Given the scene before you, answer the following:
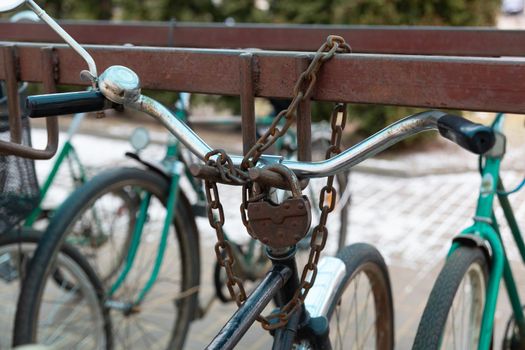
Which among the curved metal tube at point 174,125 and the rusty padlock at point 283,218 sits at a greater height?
the curved metal tube at point 174,125

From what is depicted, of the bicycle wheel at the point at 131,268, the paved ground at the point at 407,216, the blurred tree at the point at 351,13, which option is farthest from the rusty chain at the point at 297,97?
the blurred tree at the point at 351,13

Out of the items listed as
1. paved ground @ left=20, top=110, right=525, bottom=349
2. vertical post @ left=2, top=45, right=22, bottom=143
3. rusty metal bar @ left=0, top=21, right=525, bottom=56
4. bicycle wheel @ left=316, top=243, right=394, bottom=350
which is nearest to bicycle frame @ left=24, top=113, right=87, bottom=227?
rusty metal bar @ left=0, top=21, right=525, bottom=56

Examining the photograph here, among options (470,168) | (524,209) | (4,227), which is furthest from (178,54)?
(470,168)

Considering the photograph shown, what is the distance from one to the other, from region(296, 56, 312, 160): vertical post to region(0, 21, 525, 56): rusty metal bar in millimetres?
989

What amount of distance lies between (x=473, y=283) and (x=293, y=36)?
114cm

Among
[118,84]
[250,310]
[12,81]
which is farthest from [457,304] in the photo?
[12,81]

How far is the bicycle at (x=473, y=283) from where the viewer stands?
163 centimetres

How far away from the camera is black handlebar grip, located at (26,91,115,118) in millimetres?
1206

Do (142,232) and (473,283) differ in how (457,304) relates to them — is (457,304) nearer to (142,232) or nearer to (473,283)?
(473,283)

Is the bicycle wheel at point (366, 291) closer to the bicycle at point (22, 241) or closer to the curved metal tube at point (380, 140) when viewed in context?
the curved metal tube at point (380, 140)

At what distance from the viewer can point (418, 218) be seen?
4.96 metres

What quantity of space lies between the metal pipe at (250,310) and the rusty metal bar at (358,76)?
36 cm

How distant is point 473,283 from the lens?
75.0 inches

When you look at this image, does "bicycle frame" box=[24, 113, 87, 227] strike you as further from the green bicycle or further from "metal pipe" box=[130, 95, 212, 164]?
"metal pipe" box=[130, 95, 212, 164]
